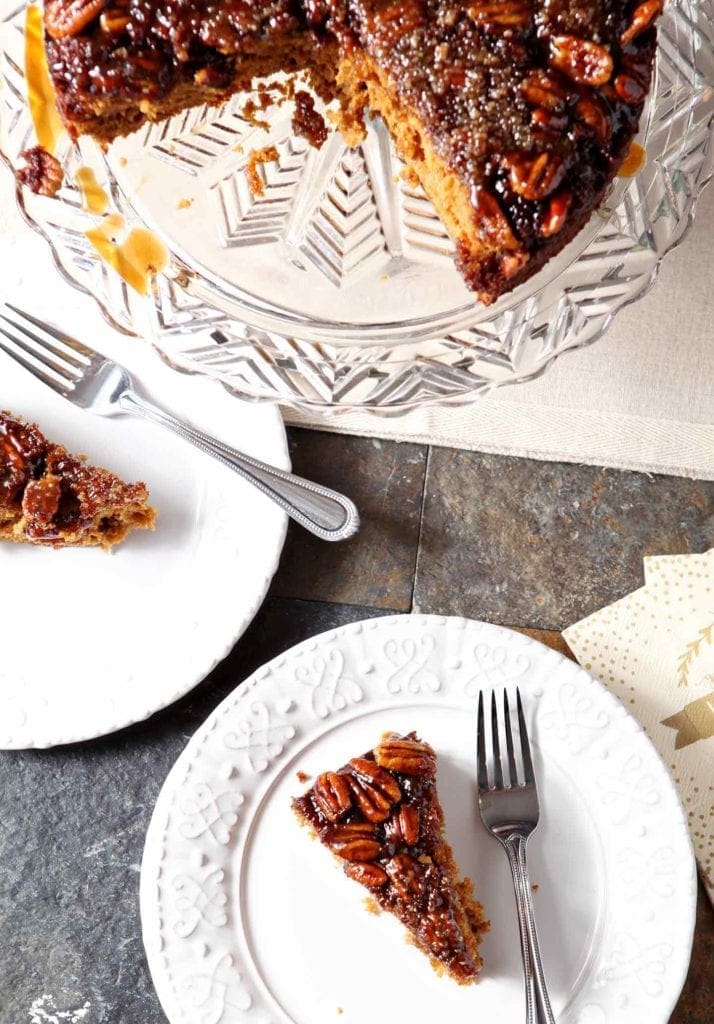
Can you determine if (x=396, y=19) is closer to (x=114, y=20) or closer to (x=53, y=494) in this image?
(x=114, y=20)

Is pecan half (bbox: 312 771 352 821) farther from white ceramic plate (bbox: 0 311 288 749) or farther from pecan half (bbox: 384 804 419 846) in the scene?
white ceramic plate (bbox: 0 311 288 749)

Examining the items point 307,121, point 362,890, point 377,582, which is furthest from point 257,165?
point 362,890

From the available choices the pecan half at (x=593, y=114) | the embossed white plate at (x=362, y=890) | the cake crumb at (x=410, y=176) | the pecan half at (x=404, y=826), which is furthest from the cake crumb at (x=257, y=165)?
the pecan half at (x=404, y=826)

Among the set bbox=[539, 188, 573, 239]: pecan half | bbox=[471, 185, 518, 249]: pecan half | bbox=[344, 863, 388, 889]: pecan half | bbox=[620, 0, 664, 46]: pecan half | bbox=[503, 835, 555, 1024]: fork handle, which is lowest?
bbox=[503, 835, 555, 1024]: fork handle

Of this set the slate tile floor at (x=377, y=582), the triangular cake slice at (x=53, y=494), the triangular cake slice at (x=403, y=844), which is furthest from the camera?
the slate tile floor at (x=377, y=582)

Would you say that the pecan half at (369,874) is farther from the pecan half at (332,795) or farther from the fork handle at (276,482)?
the fork handle at (276,482)

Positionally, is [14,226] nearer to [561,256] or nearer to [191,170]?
[191,170]

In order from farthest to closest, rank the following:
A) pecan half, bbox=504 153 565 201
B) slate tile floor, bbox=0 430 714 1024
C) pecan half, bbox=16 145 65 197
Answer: slate tile floor, bbox=0 430 714 1024, pecan half, bbox=16 145 65 197, pecan half, bbox=504 153 565 201

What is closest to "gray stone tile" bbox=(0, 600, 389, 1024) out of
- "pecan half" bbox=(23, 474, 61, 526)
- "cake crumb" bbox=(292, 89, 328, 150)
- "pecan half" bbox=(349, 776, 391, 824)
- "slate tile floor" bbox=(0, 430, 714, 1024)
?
"slate tile floor" bbox=(0, 430, 714, 1024)
